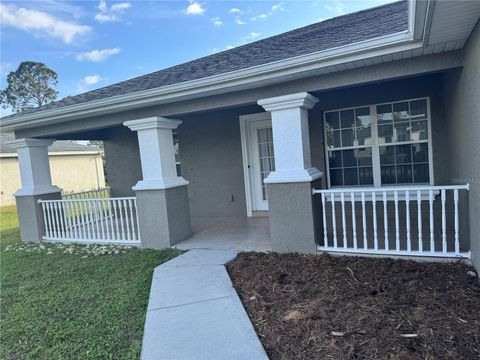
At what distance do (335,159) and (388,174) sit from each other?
1.03 m

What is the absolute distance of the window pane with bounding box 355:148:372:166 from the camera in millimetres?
6164

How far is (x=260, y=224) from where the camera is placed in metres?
7.10

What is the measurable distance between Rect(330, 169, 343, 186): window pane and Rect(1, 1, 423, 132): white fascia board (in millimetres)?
2671

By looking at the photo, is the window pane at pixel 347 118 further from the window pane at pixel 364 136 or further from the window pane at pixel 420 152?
the window pane at pixel 420 152

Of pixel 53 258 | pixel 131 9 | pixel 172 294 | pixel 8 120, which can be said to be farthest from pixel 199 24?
pixel 172 294

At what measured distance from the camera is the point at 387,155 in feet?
19.7

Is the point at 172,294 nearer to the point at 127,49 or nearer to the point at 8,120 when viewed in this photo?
the point at 8,120

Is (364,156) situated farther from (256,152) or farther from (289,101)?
(256,152)

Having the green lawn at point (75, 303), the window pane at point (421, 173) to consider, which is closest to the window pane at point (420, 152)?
the window pane at point (421, 173)

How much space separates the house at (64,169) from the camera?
1802 centimetres

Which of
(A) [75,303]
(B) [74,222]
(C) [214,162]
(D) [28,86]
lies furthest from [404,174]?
(D) [28,86]

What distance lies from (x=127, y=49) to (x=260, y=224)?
21486 mm

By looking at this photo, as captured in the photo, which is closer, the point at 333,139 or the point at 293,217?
the point at 293,217

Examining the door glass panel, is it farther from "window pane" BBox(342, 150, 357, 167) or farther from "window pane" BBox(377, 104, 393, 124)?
"window pane" BBox(377, 104, 393, 124)
